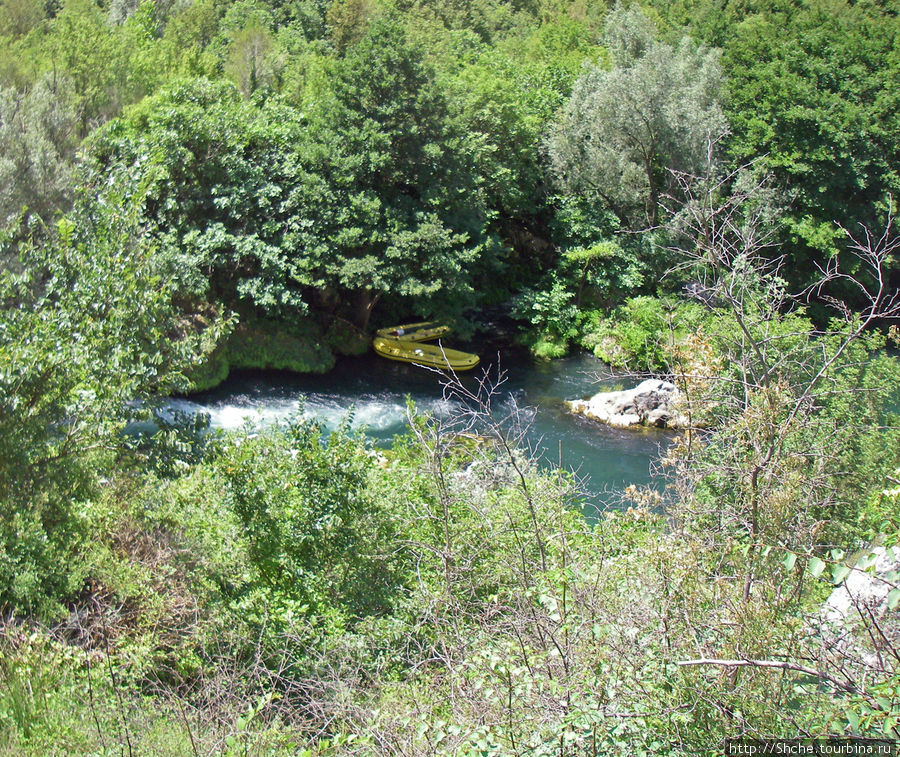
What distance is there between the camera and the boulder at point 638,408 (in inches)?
807

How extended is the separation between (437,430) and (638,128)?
2000cm

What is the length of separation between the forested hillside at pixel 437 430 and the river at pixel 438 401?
90cm

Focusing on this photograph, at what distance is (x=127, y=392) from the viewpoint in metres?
9.45

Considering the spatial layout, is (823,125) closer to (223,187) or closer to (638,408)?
(638,408)

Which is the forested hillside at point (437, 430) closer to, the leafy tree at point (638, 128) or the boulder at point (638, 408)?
the leafy tree at point (638, 128)

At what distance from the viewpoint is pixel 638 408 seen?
67.6ft

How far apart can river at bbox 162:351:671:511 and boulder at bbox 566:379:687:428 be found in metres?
0.37

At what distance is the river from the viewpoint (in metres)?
18.7

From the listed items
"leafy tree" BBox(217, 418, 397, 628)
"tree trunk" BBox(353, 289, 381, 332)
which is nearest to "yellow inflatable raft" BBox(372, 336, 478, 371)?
"tree trunk" BBox(353, 289, 381, 332)

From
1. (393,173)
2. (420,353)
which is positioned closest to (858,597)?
(420,353)

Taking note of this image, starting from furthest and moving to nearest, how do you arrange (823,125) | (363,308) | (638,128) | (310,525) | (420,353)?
(638,128) → (823,125) → (363,308) → (420,353) → (310,525)

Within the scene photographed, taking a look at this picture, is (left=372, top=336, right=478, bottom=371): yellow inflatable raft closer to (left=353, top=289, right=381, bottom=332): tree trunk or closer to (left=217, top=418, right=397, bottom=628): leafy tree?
(left=353, top=289, right=381, bottom=332): tree trunk

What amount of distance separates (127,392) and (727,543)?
6.50 m

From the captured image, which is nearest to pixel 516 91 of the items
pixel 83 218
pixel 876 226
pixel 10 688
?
pixel 876 226
